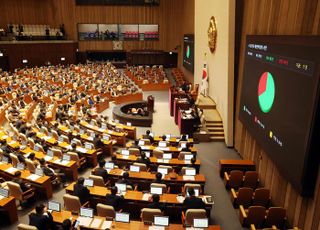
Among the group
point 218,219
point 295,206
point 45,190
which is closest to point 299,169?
point 295,206

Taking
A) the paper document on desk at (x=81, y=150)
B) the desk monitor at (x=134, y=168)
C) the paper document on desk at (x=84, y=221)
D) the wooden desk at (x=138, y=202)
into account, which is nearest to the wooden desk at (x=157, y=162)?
the desk monitor at (x=134, y=168)

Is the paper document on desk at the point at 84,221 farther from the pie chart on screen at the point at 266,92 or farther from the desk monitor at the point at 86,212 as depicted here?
the pie chart on screen at the point at 266,92

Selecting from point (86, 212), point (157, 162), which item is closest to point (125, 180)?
point (86, 212)

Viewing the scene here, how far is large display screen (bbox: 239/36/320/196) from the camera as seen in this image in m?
5.93

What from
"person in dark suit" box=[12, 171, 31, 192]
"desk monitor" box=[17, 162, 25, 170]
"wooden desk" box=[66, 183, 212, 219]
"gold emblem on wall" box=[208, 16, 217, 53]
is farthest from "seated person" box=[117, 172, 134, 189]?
"gold emblem on wall" box=[208, 16, 217, 53]

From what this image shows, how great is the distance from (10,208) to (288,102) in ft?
23.9

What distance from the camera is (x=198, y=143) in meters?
13.5

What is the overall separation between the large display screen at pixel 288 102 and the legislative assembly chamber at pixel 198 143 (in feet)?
0.09

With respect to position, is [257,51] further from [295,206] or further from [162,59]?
[162,59]

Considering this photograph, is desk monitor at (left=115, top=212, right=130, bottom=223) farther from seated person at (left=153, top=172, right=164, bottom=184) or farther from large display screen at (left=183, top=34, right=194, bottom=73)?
large display screen at (left=183, top=34, right=194, bottom=73)

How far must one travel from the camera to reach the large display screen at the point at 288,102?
233 inches

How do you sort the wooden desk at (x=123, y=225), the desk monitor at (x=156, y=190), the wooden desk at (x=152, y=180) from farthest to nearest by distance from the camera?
the wooden desk at (x=152, y=180) → the desk monitor at (x=156, y=190) → the wooden desk at (x=123, y=225)

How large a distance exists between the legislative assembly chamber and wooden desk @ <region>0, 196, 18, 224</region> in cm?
3

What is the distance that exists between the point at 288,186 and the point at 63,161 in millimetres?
6947
